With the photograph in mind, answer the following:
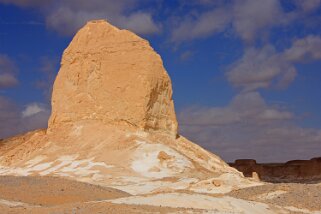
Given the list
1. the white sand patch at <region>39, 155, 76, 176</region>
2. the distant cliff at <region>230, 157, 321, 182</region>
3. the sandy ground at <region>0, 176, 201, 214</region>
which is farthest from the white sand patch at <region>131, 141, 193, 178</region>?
the distant cliff at <region>230, 157, 321, 182</region>

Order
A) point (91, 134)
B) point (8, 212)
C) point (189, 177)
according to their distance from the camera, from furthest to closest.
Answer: point (91, 134) → point (189, 177) → point (8, 212)

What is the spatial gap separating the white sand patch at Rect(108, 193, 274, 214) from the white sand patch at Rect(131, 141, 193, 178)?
12.6 meters

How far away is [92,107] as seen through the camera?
114 feet

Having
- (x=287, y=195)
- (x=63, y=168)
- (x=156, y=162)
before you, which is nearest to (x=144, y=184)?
(x=156, y=162)

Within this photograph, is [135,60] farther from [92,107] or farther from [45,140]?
[45,140]

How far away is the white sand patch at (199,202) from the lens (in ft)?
44.9

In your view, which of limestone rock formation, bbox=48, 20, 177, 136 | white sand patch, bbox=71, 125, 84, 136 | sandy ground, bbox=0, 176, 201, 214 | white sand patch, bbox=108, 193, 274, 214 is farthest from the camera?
white sand patch, bbox=71, 125, 84, 136

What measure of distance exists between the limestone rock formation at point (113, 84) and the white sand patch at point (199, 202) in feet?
61.1

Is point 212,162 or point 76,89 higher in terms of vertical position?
point 76,89

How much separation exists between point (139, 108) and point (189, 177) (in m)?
7.80

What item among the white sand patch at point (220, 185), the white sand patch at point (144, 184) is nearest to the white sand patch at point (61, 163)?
the white sand patch at point (144, 184)

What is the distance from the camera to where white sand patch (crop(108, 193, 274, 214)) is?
1367cm

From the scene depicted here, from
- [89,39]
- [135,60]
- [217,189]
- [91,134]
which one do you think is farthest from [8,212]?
[89,39]

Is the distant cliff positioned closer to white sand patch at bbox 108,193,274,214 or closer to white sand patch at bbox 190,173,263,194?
white sand patch at bbox 190,173,263,194
